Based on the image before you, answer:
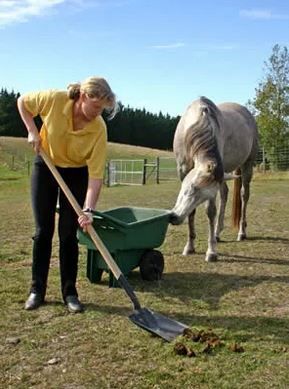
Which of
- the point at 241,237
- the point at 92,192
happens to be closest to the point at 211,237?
the point at 241,237

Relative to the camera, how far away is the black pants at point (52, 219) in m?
4.57

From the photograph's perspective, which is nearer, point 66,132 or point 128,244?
point 66,132

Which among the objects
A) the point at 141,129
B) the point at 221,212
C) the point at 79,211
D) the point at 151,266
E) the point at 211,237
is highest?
the point at 141,129

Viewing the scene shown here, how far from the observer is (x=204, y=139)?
6.26m

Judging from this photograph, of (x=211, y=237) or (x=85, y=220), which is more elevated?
(x=85, y=220)

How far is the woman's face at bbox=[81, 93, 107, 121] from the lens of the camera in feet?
13.5

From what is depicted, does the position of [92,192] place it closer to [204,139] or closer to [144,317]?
[144,317]

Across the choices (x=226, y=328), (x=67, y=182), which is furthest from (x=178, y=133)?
(x=226, y=328)

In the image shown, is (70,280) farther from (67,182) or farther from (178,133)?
(178,133)

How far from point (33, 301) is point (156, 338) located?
4.01 feet

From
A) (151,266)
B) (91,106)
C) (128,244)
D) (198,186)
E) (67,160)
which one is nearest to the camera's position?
(91,106)

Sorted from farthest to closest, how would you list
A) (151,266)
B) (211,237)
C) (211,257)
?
(211,237)
(211,257)
(151,266)

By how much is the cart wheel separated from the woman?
97cm

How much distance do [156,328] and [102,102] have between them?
5.60 ft
